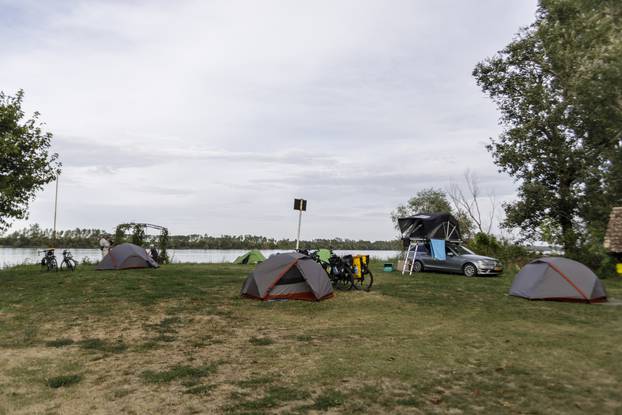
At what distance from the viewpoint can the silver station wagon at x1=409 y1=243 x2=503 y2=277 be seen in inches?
789

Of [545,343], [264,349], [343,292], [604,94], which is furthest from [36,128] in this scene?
[604,94]

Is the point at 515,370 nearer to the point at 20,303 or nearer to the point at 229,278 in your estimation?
the point at 20,303

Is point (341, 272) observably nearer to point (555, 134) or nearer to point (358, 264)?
point (358, 264)

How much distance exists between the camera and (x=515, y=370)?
240 inches

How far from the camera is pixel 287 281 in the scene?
41.3ft

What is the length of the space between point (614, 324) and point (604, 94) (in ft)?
41.9

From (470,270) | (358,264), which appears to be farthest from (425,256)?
(358,264)

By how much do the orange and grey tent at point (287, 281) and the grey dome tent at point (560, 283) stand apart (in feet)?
20.6

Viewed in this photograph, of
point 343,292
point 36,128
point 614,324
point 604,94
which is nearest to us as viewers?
point 614,324

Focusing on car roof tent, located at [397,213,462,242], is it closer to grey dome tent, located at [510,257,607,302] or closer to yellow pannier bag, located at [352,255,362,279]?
yellow pannier bag, located at [352,255,362,279]

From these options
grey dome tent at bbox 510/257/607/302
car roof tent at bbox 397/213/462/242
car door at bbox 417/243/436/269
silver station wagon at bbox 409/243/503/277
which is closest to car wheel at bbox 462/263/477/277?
silver station wagon at bbox 409/243/503/277

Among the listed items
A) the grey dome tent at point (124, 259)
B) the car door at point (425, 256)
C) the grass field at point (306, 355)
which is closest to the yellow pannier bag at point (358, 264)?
the grass field at point (306, 355)

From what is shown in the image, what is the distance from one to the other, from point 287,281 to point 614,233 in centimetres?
2136

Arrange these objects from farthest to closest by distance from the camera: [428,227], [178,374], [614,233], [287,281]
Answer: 1. [614,233]
2. [428,227]
3. [287,281]
4. [178,374]
